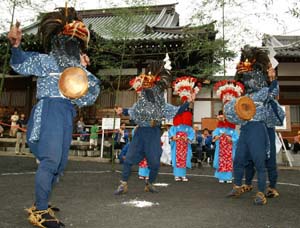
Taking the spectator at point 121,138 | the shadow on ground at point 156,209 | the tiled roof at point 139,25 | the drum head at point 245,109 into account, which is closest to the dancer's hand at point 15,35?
the tiled roof at point 139,25

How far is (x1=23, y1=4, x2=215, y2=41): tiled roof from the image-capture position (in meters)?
9.55

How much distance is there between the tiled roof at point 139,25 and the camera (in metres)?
9.55

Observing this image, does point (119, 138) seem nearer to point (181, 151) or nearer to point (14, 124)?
point (14, 124)

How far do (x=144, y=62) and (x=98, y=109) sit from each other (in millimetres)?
2861

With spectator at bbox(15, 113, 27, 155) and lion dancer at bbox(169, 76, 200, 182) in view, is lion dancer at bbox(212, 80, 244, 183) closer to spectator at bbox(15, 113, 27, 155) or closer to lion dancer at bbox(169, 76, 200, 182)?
lion dancer at bbox(169, 76, 200, 182)

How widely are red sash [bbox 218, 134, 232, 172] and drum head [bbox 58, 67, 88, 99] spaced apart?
4625 mm

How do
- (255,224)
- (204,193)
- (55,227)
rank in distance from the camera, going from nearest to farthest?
(55,227), (255,224), (204,193)

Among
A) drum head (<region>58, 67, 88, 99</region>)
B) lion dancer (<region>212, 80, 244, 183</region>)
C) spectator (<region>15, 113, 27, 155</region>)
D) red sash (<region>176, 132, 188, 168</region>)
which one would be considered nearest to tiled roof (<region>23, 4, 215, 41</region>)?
drum head (<region>58, 67, 88, 99</region>)

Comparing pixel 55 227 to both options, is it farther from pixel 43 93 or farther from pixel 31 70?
pixel 31 70

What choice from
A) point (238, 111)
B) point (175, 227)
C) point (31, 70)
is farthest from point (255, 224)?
point (31, 70)

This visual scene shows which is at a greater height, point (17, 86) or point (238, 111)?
point (17, 86)

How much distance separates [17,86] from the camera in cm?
1549

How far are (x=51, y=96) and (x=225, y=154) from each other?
192 inches

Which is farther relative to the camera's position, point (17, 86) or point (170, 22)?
point (170, 22)
